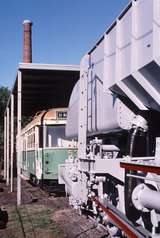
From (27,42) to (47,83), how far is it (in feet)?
40.0

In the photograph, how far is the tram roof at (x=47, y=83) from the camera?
1656 centimetres

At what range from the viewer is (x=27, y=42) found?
104 feet

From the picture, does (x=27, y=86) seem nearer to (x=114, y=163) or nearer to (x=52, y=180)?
(x=52, y=180)

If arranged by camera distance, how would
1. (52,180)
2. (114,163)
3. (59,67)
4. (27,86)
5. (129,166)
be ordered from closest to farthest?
(129,166) < (114,163) < (59,67) < (52,180) < (27,86)

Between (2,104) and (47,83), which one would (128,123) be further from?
(2,104)

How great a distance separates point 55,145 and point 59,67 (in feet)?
10.9

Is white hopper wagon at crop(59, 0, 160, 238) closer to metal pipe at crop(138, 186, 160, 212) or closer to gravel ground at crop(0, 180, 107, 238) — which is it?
metal pipe at crop(138, 186, 160, 212)

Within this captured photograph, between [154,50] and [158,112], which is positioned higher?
[154,50]

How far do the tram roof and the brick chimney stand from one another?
4.52 metres

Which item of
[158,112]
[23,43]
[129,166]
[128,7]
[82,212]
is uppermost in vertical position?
[23,43]

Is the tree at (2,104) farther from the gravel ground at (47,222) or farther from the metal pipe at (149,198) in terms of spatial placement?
the metal pipe at (149,198)

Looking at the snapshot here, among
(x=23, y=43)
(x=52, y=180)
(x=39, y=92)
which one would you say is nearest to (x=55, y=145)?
(x=52, y=180)

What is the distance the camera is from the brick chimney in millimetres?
31272

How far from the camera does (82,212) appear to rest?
38.3 ft
